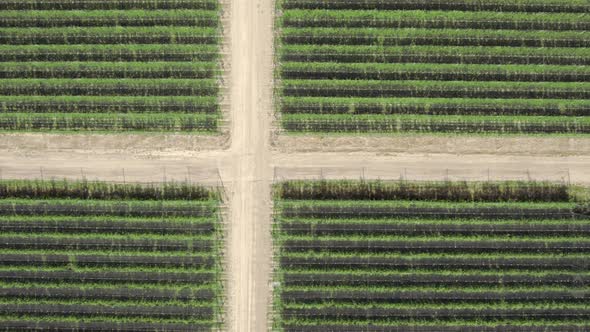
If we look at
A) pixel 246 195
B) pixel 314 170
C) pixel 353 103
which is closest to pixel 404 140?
pixel 353 103

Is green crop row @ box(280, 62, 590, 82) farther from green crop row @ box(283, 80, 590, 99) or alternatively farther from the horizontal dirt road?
the horizontal dirt road

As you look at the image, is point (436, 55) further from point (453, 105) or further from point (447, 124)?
point (447, 124)

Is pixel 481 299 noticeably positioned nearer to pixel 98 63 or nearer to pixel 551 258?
pixel 551 258

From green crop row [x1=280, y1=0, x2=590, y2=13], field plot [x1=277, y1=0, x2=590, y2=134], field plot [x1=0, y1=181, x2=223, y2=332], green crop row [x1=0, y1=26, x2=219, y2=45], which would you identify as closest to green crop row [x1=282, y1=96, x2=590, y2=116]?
field plot [x1=277, y1=0, x2=590, y2=134]

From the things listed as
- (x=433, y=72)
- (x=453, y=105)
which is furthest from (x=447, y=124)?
(x=433, y=72)

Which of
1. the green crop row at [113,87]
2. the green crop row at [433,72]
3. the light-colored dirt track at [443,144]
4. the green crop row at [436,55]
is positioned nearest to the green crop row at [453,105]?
the green crop row at [433,72]

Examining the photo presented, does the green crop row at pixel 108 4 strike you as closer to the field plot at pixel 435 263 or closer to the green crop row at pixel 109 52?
the green crop row at pixel 109 52
